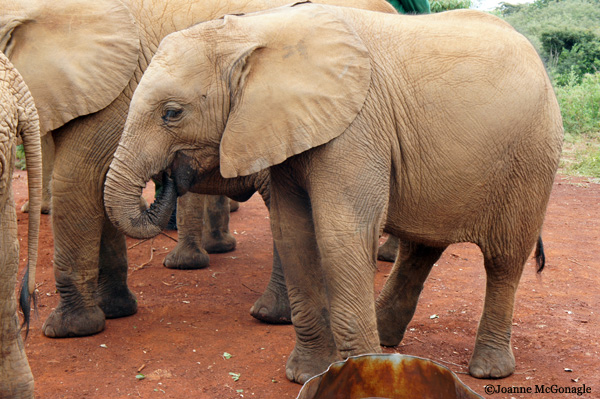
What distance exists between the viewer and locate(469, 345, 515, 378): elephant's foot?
4180mm

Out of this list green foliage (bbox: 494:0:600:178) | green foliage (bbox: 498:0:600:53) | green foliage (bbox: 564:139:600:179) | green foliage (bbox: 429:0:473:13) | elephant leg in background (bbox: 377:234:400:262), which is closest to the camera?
elephant leg in background (bbox: 377:234:400:262)

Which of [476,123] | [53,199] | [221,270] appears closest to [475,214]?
[476,123]

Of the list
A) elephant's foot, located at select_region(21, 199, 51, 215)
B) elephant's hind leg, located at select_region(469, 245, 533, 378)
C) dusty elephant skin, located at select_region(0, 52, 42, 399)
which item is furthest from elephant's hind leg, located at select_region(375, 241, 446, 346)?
elephant's foot, located at select_region(21, 199, 51, 215)

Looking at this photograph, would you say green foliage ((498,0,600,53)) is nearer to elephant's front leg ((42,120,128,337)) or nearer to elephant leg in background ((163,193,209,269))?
elephant leg in background ((163,193,209,269))

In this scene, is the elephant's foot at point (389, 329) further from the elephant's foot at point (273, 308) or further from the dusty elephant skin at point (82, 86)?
the dusty elephant skin at point (82, 86)

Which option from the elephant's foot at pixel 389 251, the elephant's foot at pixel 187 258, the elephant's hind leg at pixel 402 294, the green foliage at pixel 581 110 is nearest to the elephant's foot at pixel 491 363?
the elephant's hind leg at pixel 402 294

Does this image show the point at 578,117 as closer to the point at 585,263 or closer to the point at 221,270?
the point at 585,263

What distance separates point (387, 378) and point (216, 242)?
13.6ft

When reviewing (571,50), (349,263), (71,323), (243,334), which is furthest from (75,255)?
(571,50)

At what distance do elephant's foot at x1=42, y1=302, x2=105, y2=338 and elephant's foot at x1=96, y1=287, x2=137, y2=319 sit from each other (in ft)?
1.03

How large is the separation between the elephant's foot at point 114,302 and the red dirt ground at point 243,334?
0.24 feet

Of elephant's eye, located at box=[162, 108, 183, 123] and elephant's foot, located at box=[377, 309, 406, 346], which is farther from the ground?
elephant's eye, located at box=[162, 108, 183, 123]

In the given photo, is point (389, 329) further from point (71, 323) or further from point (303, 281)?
point (71, 323)

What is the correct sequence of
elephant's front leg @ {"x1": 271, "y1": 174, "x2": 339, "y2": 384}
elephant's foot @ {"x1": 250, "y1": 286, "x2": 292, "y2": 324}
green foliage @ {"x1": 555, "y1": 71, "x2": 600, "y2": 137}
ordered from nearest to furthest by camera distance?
elephant's front leg @ {"x1": 271, "y1": 174, "x2": 339, "y2": 384}
elephant's foot @ {"x1": 250, "y1": 286, "x2": 292, "y2": 324}
green foliage @ {"x1": 555, "y1": 71, "x2": 600, "y2": 137}
